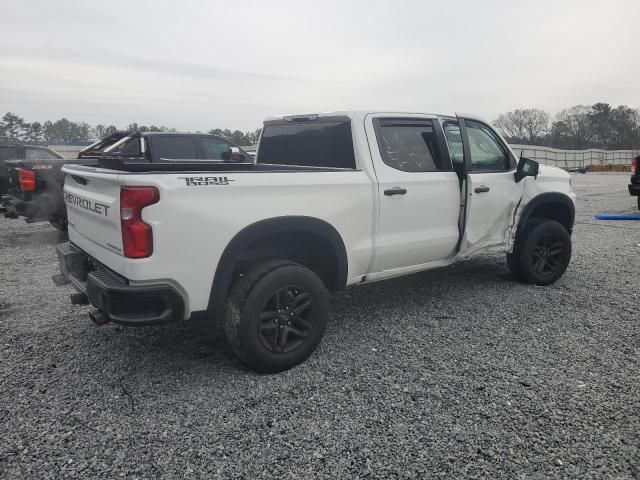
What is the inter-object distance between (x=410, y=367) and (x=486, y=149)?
2527 millimetres

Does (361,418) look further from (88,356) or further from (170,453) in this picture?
(88,356)

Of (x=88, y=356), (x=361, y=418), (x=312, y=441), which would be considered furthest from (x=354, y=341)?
(x=88, y=356)

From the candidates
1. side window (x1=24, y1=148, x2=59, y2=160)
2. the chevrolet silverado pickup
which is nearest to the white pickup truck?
the chevrolet silverado pickup

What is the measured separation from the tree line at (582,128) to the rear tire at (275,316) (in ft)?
212

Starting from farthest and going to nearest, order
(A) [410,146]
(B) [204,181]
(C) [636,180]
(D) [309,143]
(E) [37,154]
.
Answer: (E) [37,154], (C) [636,180], (D) [309,143], (A) [410,146], (B) [204,181]

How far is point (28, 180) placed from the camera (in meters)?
6.44

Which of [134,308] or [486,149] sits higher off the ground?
[486,149]

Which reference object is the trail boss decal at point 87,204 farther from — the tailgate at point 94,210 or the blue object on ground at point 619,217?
the blue object on ground at point 619,217

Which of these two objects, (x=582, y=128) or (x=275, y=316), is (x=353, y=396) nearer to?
(x=275, y=316)

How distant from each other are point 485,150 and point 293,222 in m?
2.50

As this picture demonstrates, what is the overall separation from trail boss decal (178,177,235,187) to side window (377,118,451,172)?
4.87 ft

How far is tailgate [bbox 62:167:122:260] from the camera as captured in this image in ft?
9.48

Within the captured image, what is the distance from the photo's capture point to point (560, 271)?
540 cm

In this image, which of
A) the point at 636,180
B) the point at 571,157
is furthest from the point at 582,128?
the point at 636,180
